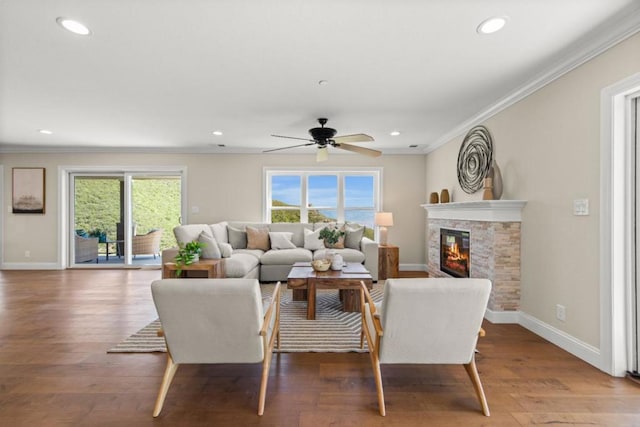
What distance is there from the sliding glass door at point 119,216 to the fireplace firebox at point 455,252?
503 centimetres

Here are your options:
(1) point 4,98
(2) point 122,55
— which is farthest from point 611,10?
(1) point 4,98

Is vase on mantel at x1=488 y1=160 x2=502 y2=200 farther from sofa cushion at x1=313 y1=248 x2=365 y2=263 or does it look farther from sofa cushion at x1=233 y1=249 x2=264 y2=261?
sofa cushion at x1=233 y1=249 x2=264 y2=261

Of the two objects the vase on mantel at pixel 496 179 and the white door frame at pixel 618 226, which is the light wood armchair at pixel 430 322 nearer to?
the white door frame at pixel 618 226

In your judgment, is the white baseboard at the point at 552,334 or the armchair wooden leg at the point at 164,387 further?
the white baseboard at the point at 552,334

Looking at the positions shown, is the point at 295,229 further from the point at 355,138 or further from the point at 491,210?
the point at 491,210

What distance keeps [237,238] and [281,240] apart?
832 millimetres

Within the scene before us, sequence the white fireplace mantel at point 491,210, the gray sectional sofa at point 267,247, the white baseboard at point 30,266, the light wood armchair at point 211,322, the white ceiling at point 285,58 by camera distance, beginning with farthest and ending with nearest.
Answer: the white baseboard at point 30,266
the gray sectional sofa at point 267,247
the white fireplace mantel at point 491,210
the white ceiling at point 285,58
the light wood armchair at point 211,322

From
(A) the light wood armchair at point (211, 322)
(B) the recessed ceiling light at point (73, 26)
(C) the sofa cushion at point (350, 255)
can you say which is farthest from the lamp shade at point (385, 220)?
(B) the recessed ceiling light at point (73, 26)

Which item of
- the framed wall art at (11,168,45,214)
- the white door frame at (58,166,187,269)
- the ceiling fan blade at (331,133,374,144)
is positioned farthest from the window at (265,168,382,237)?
the framed wall art at (11,168,45,214)

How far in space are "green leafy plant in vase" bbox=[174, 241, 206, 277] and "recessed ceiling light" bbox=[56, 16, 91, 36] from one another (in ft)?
7.88

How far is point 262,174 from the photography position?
6.14 metres

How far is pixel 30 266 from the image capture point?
6.00 m

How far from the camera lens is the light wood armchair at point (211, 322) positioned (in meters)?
1.68

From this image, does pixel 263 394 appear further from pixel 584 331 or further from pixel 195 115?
pixel 195 115
